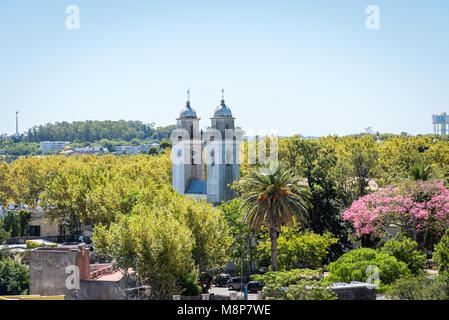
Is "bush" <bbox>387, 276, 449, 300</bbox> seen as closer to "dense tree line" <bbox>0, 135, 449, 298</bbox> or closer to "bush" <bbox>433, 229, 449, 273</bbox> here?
"bush" <bbox>433, 229, 449, 273</bbox>

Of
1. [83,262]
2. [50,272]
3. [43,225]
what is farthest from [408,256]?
[43,225]

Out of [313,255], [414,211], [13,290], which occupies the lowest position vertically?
[13,290]

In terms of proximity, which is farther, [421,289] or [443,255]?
[443,255]

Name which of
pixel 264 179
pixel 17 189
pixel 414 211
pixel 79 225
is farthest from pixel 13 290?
pixel 17 189

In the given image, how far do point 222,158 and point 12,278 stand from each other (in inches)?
831

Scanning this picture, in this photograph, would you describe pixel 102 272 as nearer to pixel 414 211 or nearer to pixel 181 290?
pixel 181 290

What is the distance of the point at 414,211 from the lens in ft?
134

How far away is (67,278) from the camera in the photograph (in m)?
35.3

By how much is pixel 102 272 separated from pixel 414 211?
20984 mm

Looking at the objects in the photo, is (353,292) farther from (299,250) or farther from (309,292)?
(299,250)

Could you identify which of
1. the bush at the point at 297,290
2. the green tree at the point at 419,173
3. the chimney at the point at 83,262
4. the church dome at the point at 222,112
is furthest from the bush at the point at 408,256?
the church dome at the point at 222,112

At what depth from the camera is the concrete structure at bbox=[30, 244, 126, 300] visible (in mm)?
35094

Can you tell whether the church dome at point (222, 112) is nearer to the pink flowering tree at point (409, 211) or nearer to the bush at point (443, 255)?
the pink flowering tree at point (409, 211)
